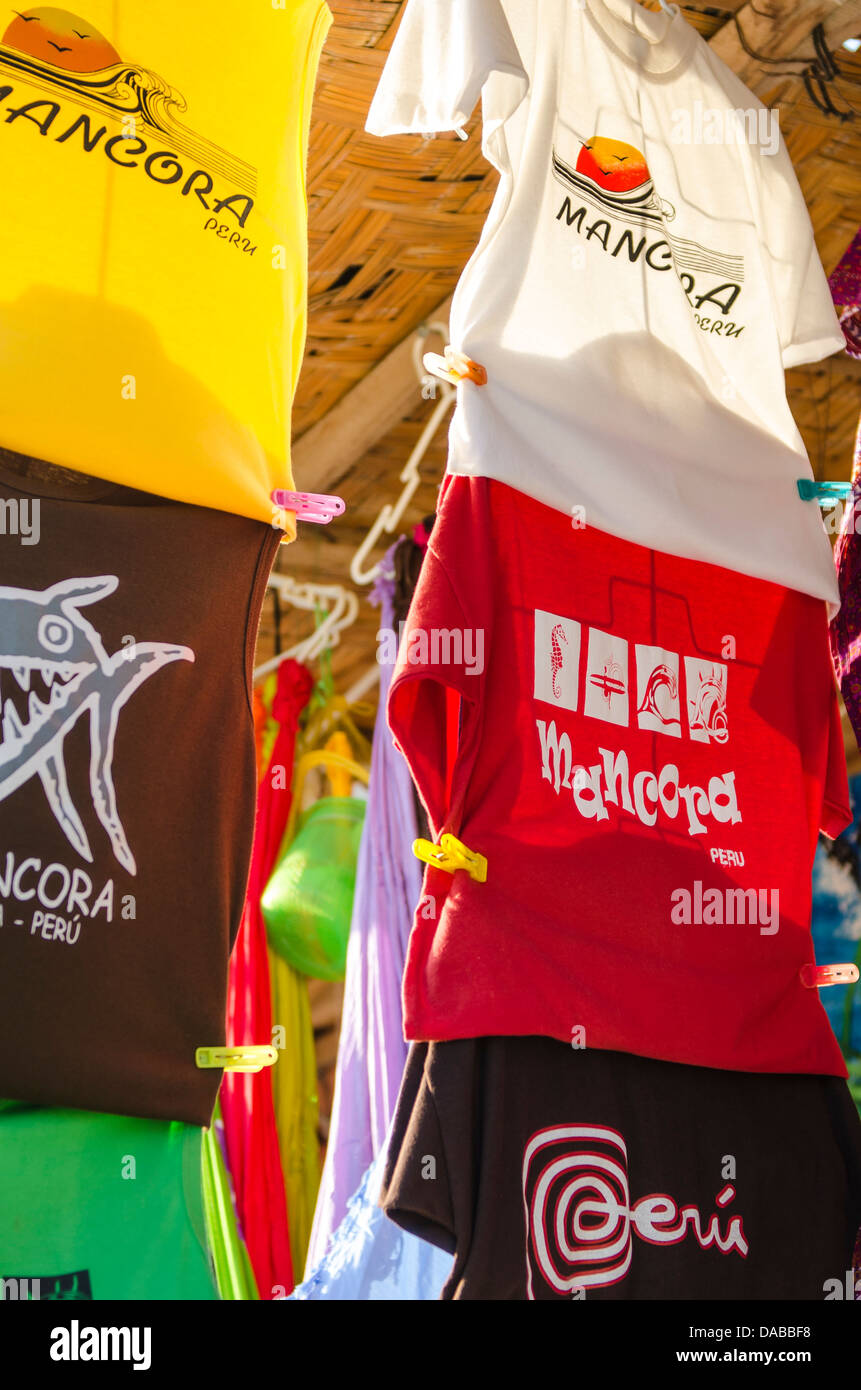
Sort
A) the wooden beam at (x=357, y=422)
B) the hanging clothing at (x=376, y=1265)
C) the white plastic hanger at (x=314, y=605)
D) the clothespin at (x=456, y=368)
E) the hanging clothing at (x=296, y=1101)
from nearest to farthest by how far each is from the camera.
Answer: the clothespin at (x=456, y=368) → the hanging clothing at (x=376, y=1265) → the hanging clothing at (x=296, y=1101) → the wooden beam at (x=357, y=422) → the white plastic hanger at (x=314, y=605)

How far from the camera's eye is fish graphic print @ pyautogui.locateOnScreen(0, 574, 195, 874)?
3.49ft

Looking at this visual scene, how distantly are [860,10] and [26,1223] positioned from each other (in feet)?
5.34

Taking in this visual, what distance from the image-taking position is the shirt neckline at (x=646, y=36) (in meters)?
1.61

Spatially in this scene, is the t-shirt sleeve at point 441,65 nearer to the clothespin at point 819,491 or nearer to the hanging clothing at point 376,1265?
the clothespin at point 819,491

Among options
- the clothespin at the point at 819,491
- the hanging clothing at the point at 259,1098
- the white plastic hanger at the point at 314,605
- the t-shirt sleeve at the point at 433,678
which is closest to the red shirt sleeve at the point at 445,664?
the t-shirt sleeve at the point at 433,678

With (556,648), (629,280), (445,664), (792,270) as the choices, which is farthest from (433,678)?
(792,270)

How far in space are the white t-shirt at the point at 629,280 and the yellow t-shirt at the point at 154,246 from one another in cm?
16

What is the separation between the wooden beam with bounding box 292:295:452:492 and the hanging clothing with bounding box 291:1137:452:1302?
1124 millimetres

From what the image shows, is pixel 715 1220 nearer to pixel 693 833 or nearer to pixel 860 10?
pixel 693 833

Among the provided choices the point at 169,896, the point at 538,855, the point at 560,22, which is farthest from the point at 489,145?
the point at 169,896

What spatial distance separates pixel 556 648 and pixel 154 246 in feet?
1.75

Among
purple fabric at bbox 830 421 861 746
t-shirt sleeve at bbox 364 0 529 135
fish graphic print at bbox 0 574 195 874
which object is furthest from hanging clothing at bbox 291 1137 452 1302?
t-shirt sleeve at bbox 364 0 529 135

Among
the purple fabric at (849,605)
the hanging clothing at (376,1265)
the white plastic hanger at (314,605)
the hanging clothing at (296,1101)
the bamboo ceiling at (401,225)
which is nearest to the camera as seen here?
the hanging clothing at (376,1265)
